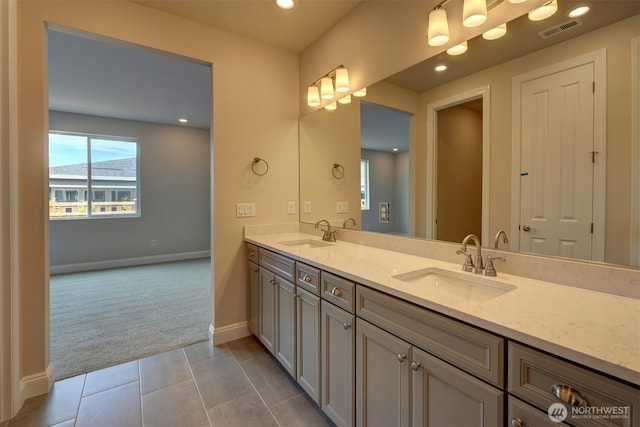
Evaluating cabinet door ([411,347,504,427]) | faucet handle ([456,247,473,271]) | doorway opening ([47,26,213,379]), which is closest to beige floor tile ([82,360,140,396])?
doorway opening ([47,26,213,379])

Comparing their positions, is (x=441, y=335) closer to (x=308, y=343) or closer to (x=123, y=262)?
(x=308, y=343)

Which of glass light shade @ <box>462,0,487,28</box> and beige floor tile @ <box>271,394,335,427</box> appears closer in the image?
glass light shade @ <box>462,0,487,28</box>

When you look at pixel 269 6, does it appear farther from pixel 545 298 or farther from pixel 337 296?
pixel 545 298

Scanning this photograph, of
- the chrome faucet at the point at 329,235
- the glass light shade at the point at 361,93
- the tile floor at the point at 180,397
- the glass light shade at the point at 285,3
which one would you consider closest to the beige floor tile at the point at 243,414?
the tile floor at the point at 180,397

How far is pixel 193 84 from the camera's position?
3.66 meters

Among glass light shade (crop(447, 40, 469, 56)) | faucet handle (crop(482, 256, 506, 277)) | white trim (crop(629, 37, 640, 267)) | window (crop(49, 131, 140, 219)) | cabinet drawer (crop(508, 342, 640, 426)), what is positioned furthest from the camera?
window (crop(49, 131, 140, 219))

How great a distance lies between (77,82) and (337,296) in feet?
14.2

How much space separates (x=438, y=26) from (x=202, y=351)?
2805mm

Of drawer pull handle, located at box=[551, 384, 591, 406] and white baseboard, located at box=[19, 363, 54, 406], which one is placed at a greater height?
drawer pull handle, located at box=[551, 384, 591, 406]

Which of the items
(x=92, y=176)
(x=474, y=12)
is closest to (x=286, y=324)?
(x=474, y=12)

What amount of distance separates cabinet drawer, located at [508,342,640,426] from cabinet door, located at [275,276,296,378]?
1.26 metres

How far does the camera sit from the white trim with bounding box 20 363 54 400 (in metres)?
1.76

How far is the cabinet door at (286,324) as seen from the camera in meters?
1.82

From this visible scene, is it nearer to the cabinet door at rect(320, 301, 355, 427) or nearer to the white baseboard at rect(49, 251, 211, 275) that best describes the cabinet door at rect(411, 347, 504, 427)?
the cabinet door at rect(320, 301, 355, 427)
